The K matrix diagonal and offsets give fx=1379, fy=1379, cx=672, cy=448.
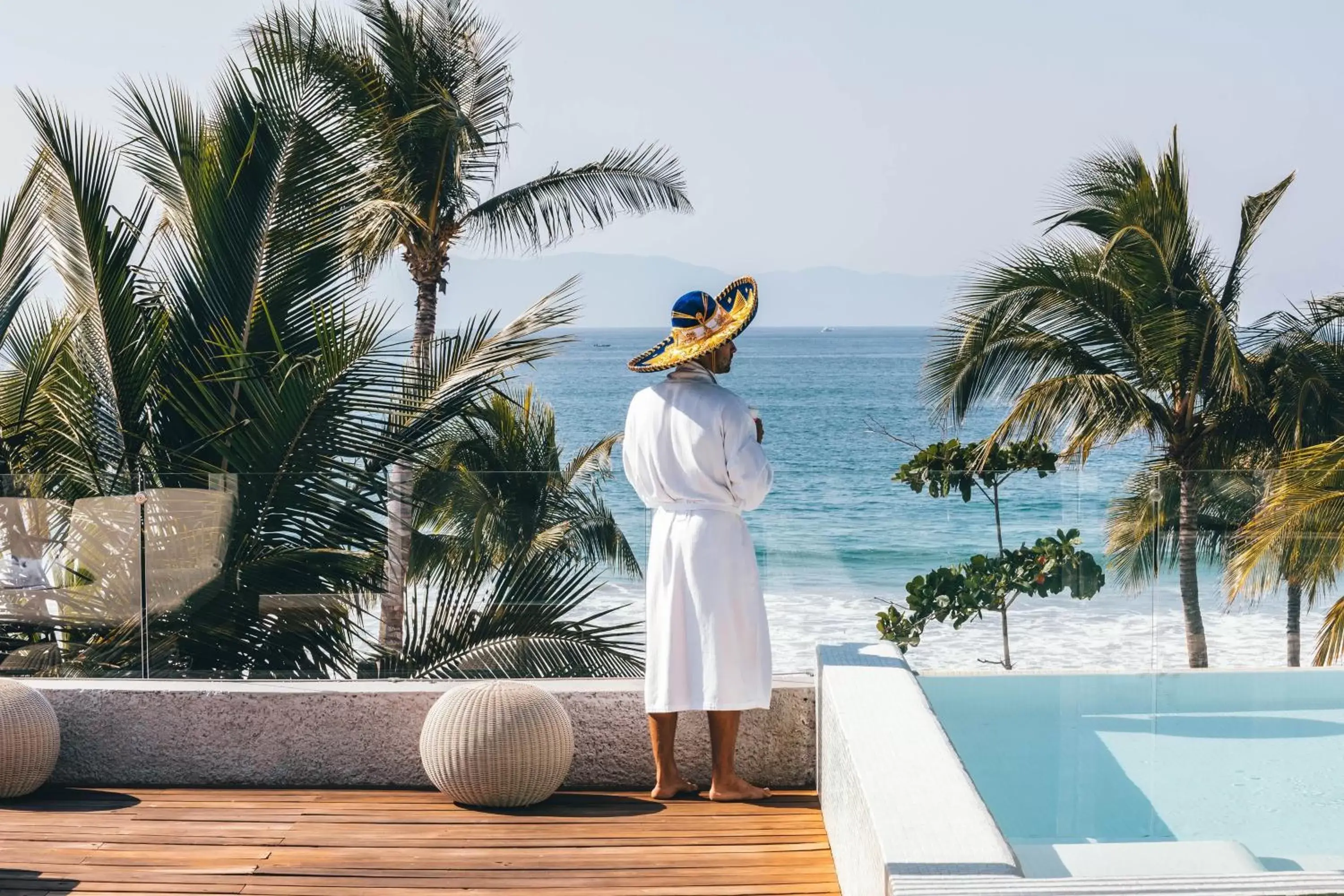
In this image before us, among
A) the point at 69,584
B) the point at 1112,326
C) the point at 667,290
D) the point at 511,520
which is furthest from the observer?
the point at 667,290

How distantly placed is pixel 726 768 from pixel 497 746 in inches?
27.9

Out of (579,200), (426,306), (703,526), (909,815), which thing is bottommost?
(909,815)

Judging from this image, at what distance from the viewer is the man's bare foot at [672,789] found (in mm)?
4336

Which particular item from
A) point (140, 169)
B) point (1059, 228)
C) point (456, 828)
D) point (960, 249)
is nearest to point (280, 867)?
point (456, 828)

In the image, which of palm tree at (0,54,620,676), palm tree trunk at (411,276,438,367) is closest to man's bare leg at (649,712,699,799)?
palm tree at (0,54,620,676)

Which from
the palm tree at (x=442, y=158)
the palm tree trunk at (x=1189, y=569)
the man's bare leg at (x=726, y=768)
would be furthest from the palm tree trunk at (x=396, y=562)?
the palm tree at (x=442, y=158)

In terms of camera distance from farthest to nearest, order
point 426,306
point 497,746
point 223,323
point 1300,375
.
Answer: point 426,306 → point 1300,375 → point 223,323 → point 497,746

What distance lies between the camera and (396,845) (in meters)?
3.94

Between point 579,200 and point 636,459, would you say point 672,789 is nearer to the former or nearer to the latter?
point 636,459

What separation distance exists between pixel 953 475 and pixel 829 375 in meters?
60.1

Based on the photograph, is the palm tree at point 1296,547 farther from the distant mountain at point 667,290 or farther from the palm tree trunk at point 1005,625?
the distant mountain at point 667,290

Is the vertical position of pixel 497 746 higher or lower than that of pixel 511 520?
lower

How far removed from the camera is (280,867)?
3.75 meters

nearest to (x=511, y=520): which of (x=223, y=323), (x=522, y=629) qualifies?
(x=522, y=629)
